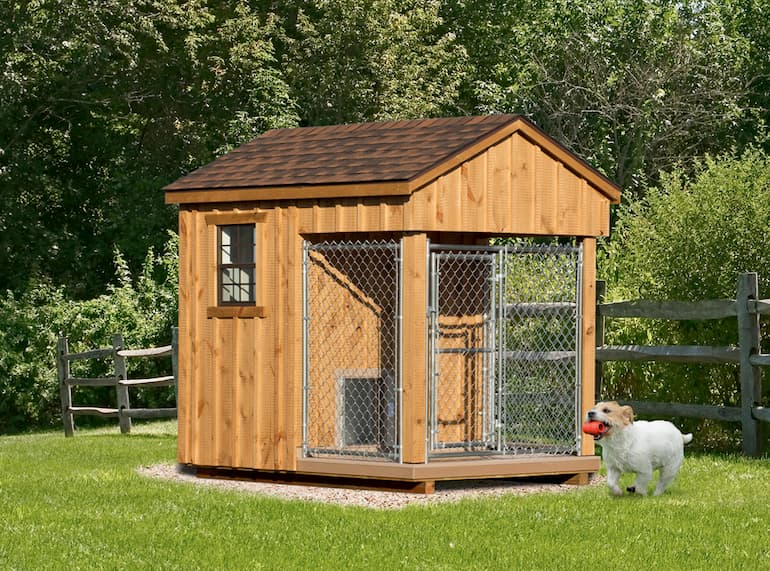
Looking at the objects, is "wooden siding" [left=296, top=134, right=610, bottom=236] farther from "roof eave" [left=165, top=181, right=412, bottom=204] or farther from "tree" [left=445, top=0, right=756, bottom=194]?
"tree" [left=445, top=0, right=756, bottom=194]

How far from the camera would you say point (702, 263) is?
17.4 m

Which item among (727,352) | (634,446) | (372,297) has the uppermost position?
(372,297)

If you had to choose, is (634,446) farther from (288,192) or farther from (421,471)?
(288,192)

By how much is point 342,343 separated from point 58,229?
17.7 metres

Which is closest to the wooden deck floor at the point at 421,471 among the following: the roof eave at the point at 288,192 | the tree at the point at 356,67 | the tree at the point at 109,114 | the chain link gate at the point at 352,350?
the chain link gate at the point at 352,350

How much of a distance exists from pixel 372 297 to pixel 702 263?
509 centimetres

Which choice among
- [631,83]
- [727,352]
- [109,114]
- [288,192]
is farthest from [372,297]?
[109,114]

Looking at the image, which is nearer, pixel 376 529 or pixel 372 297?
pixel 376 529

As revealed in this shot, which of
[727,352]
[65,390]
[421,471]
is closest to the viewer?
[421,471]

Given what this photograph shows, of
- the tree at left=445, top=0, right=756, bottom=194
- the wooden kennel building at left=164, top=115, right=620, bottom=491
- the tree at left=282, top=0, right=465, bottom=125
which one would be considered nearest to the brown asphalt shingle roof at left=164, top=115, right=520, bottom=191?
the wooden kennel building at left=164, top=115, right=620, bottom=491

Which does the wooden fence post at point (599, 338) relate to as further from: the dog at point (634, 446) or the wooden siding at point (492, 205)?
the dog at point (634, 446)

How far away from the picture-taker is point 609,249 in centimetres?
2141

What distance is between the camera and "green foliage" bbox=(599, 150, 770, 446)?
17.0m

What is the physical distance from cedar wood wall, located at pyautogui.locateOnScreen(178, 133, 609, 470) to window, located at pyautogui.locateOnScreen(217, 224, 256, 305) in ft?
0.30
